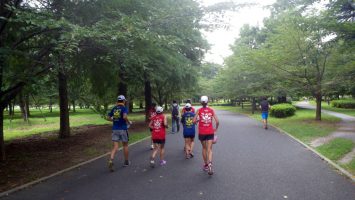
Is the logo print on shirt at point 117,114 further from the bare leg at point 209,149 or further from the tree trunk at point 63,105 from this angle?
the tree trunk at point 63,105

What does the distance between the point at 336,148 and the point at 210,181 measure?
574cm

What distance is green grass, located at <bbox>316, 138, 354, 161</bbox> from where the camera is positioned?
912cm

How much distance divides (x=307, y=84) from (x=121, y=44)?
55.2 feet

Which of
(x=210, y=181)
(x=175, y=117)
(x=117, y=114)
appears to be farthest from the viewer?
(x=175, y=117)

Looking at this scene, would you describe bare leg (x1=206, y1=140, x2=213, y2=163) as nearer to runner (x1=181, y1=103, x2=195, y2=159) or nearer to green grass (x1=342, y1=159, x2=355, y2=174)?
runner (x1=181, y1=103, x2=195, y2=159)

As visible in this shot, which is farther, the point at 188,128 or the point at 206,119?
the point at 188,128

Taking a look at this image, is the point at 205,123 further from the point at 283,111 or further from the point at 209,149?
the point at 283,111

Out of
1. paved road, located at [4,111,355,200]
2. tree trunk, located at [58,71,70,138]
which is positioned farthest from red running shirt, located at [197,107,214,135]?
tree trunk, located at [58,71,70,138]

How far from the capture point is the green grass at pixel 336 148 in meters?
9.12

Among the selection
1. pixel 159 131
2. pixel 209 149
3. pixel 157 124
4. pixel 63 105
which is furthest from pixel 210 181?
pixel 63 105

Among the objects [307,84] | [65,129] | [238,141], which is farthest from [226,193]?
[307,84]

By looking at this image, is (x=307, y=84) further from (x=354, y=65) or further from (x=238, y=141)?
(x=238, y=141)

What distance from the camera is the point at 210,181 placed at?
6539 millimetres

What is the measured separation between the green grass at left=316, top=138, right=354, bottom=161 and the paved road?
537 millimetres
